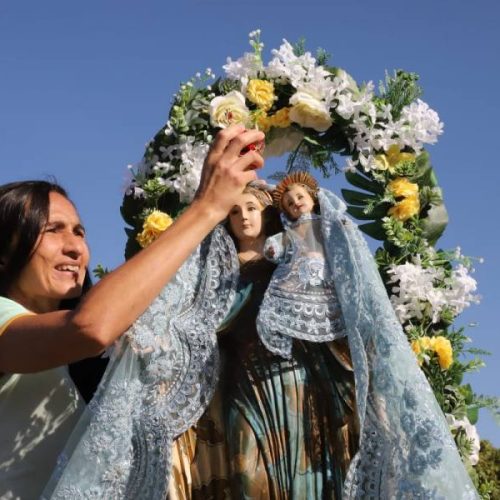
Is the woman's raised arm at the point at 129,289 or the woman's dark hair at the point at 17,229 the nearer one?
the woman's raised arm at the point at 129,289

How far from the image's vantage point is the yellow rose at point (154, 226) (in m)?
4.20

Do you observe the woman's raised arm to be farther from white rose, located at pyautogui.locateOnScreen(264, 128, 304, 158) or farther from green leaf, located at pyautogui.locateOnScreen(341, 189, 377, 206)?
green leaf, located at pyautogui.locateOnScreen(341, 189, 377, 206)

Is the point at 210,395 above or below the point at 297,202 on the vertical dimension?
below

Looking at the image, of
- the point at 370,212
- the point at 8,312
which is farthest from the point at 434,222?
the point at 8,312

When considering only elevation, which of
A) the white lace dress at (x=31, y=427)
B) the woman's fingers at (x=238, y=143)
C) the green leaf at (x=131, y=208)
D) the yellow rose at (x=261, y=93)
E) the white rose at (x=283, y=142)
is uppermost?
the yellow rose at (x=261, y=93)

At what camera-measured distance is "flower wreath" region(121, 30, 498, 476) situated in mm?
4105

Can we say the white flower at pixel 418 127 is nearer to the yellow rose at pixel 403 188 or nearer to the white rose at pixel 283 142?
the yellow rose at pixel 403 188

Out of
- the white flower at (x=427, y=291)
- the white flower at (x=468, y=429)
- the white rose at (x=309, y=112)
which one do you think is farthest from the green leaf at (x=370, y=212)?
the white flower at (x=468, y=429)

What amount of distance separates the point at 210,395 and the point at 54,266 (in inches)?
36.6

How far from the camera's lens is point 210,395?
336cm

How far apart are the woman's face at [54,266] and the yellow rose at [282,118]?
1717 mm

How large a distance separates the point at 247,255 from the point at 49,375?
123 centimetres

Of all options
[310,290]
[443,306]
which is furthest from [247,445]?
[443,306]

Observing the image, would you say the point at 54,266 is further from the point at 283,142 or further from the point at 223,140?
the point at 283,142
